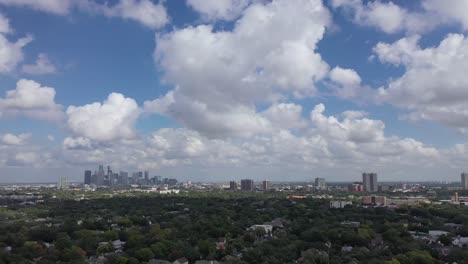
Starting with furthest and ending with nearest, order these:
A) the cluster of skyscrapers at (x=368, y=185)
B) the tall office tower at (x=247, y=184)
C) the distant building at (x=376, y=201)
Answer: the tall office tower at (x=247, y=184) < the cluster of skyscrapers at (x=368, y=185) < the distant building at (x=376, y=201)

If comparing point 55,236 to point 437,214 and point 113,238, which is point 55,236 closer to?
point 113,238

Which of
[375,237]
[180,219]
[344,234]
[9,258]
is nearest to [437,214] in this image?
[375,237]

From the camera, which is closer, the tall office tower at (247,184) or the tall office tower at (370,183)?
the tall office tower at (370,183)

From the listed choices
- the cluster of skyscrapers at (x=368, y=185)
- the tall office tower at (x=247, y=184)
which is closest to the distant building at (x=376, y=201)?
the cluster of skyscrapers at (x=368, y=185)

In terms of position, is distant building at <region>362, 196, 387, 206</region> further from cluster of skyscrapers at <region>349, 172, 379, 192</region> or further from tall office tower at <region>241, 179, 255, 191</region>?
tall office tower at <region>241, 179, 255, 191</region>

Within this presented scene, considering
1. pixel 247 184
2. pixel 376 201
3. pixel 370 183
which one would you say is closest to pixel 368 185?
pixel 370 183

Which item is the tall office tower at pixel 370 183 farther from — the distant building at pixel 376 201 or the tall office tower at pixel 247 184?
the distant building at pixel 376 201

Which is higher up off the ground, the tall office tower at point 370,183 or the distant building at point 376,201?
the tall office tower at point 370,183

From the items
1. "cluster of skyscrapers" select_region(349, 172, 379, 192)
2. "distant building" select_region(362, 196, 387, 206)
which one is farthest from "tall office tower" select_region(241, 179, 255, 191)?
"distant building" select_region(362, 196, 387, 206)

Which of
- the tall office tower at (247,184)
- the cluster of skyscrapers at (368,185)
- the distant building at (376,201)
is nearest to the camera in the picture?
the distant building at (376,201)

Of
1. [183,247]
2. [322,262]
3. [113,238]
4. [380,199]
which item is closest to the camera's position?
[322,262]

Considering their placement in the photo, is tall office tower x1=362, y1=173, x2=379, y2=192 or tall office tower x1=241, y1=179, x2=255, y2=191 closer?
tall office tower x1=362, y1=173, x2=379, y2=192
